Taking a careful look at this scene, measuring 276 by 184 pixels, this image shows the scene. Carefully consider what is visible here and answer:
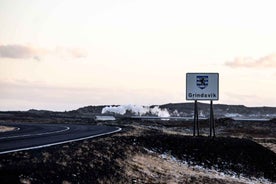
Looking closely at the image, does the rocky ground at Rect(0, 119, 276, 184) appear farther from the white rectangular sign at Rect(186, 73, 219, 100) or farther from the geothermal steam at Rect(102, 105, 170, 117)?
the geothermal steam at Rect(102, 105, 170, 117)

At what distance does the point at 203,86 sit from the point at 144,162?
786 inches

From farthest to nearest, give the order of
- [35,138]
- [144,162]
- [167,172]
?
[35,138], [144,162], [167,172]

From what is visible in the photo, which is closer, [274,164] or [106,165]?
[106,165]

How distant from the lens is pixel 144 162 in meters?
25.6

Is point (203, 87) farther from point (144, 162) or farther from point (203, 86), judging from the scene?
point (144, 162)

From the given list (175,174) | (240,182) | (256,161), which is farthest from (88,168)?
Answer: (256,161)

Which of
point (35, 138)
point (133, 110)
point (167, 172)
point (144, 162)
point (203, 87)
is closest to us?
point (167, 172)

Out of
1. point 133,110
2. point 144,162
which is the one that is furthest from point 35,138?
point 133,110

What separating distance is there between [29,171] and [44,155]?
3.89m

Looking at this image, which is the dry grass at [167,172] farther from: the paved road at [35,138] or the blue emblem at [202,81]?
the blue emblem at [202,81]

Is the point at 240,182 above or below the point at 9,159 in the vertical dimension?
below

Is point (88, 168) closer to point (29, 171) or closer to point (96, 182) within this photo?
point (96, 182)

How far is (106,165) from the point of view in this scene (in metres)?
21.4

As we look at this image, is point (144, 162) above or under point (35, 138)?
under
